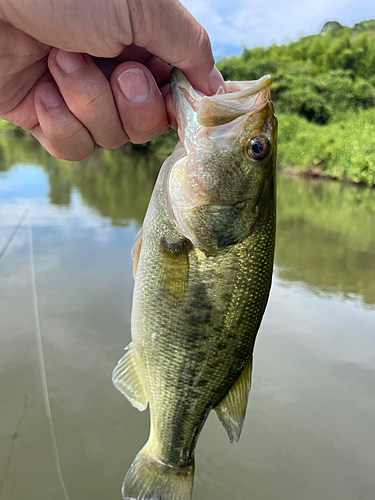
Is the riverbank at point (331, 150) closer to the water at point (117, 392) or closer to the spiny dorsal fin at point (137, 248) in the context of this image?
the water at point (117, 392)

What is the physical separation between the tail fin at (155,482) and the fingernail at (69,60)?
1609mm

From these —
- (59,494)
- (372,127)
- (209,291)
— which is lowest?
(59,494)

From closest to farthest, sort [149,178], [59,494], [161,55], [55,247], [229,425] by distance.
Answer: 1. [161,55]
2. [229,425]
3. [59,494]
4. [55,247]
5. [149,178]

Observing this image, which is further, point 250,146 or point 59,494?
point 59,494

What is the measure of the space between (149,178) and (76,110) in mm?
13681

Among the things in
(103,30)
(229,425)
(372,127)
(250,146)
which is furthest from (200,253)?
(372,127)

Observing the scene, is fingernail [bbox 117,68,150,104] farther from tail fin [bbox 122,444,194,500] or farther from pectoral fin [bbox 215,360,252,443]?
tail fin [bbox 122,444,194,500]

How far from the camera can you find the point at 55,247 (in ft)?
20.2

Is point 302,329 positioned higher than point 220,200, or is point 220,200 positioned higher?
point 220,200

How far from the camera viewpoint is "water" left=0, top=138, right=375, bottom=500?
2586 mm

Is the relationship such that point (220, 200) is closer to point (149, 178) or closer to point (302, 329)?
point (302, 329)

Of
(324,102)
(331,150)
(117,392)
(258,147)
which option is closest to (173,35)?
(258,147)

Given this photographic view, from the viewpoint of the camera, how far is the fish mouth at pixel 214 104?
1.25 m

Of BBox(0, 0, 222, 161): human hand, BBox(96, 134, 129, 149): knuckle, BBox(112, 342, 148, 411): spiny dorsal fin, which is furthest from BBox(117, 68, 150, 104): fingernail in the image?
BBox(112, 342, 148, 411): spiny dorsal fin
